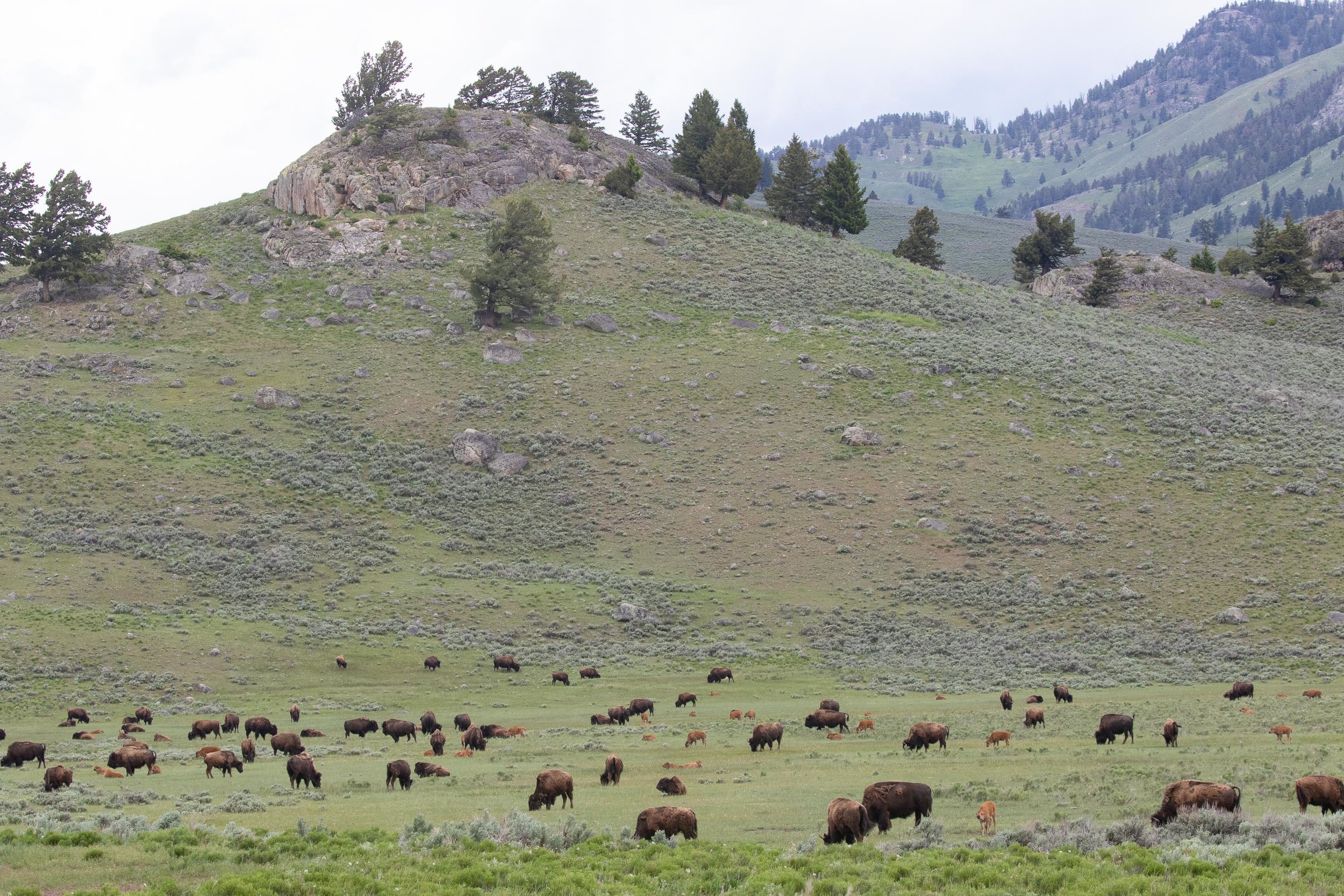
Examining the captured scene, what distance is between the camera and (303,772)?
69.2 feet

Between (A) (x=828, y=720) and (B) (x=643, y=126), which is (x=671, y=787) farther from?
(B) (x=643, y=126)

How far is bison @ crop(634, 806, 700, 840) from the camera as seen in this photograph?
15484mm

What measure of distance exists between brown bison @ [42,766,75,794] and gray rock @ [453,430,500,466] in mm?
37721

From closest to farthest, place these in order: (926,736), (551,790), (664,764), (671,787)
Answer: (551,790) → (671,787) → (664,764) → (926,736)

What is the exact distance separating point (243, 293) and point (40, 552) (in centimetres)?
3226

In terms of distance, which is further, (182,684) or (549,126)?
(549,126)

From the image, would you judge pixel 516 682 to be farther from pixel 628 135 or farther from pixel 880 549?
pixel 628 135

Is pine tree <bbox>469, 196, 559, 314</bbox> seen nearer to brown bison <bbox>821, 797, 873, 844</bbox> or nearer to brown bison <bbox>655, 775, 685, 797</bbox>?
brown bison <bbox>655, 775, 685, 797</bbox>

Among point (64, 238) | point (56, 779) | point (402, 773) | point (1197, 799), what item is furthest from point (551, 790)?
point (64, 238)

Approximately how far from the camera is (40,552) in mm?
43750

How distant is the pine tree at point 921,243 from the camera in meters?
101

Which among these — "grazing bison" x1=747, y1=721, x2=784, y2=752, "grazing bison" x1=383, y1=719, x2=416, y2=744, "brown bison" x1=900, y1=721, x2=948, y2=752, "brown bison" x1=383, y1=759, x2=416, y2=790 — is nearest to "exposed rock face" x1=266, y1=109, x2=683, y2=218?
"grazing bison" x1=383, y1=719, x2=416, y2=744

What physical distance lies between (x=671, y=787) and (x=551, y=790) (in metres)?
2.54

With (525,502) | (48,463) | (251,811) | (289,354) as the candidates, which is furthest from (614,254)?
(251,811)
